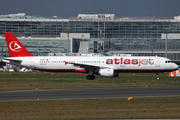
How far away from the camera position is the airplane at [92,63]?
5016 centimetres

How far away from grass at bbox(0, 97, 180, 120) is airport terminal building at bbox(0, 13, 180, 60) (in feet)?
326

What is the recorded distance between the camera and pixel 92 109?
20359mm

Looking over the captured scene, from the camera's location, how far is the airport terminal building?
12494 centimetres

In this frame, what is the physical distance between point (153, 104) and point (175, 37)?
10712cm

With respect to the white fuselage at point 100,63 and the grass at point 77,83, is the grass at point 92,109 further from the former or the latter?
the white fuselage at point 100,63

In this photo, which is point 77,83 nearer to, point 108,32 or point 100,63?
point 100,63

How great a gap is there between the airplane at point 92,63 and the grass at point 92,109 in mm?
24935

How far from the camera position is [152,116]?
696 inches

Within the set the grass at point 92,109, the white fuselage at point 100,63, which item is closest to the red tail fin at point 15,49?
the white fuselage at point 100,63

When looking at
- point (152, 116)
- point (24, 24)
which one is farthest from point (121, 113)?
point (24, 24)

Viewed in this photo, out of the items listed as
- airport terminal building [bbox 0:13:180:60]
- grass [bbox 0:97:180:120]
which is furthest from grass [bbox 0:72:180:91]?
airport terminal building [bbox 0:13:180:60]

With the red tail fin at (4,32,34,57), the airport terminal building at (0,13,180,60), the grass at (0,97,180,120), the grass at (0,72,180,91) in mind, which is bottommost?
the grass at (0,72,180,91)

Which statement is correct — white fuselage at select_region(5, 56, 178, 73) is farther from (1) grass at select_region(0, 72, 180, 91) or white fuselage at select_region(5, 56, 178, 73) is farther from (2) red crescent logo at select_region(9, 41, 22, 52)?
(1) grass at select_region(0, 72, 180, 91)

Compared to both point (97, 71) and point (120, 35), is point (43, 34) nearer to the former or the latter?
point (120, 35)
